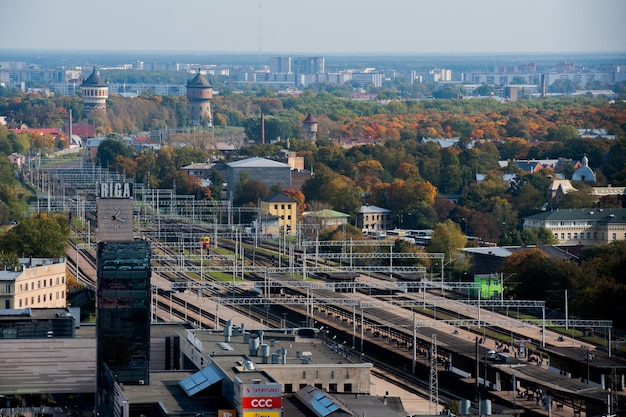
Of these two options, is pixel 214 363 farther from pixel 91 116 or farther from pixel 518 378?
pixel 91 116

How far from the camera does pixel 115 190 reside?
44719 mm

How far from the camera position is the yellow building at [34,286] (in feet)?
203

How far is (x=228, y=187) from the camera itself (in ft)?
365

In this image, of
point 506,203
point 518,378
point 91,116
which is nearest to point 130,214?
point 518,378

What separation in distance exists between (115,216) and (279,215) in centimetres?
5123

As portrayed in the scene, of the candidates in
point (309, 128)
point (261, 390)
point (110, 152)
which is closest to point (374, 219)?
point (110, 152)

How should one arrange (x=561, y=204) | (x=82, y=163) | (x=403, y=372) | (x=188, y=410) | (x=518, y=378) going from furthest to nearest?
(x=82, y=163) → (x=561, y=204) → (x=403, y=372) → (x=518, y=378) → (x=188, y=410)

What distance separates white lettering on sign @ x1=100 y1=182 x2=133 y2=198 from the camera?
44406mm

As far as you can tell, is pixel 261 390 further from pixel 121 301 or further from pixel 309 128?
pixel 309 128

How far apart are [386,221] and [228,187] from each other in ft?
53.9

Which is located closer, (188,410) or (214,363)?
(188,410)

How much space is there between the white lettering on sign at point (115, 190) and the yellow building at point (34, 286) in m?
17.2

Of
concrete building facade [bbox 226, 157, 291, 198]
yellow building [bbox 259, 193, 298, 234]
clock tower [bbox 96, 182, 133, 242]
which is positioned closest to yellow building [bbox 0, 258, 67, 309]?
clock tower [bbox 96, 182, 133, 242]

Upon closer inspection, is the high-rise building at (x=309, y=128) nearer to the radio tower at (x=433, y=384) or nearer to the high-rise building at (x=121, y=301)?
the radio tower at (x=433, y=384)
